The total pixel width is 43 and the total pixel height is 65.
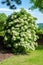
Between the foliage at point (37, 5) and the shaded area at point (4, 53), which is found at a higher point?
the shaded area at point (4, 53)

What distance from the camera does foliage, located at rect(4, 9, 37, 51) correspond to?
59.8 ft

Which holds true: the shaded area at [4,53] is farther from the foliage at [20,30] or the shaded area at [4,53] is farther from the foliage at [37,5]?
the foliage at [37,5]

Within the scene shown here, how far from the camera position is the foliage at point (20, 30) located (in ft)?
59.8

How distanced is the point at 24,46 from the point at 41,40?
841 centimetres

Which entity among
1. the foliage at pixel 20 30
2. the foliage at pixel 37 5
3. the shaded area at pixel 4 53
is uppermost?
the foliage at pixel 20 30

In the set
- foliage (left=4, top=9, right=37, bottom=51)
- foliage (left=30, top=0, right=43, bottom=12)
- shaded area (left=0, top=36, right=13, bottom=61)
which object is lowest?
foliage (left=30, top=0, right=43, bottom=12)

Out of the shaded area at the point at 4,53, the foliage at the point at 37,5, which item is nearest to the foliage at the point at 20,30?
the shaded area at the point at 4,53

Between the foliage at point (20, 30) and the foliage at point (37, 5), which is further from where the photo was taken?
the foliage at point (37, 5)

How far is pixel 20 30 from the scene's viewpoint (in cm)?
1862

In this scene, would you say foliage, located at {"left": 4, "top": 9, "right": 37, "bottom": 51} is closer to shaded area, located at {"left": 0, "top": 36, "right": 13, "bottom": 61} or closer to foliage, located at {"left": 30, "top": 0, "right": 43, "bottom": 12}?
shaded area, located at {"left": 0, "top": 36, "right": 13, "bottom": 61}

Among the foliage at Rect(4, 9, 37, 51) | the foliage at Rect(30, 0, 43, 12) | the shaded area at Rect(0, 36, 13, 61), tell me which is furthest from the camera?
the foliage at Rect(30, 0, 43, 12)

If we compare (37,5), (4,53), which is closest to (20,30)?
(4,53)

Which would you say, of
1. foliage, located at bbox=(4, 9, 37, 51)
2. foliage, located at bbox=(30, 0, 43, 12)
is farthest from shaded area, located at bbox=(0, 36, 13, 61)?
foliage, located at bbox=(30, 0, 43, 12)

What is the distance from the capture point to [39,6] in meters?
33.8
